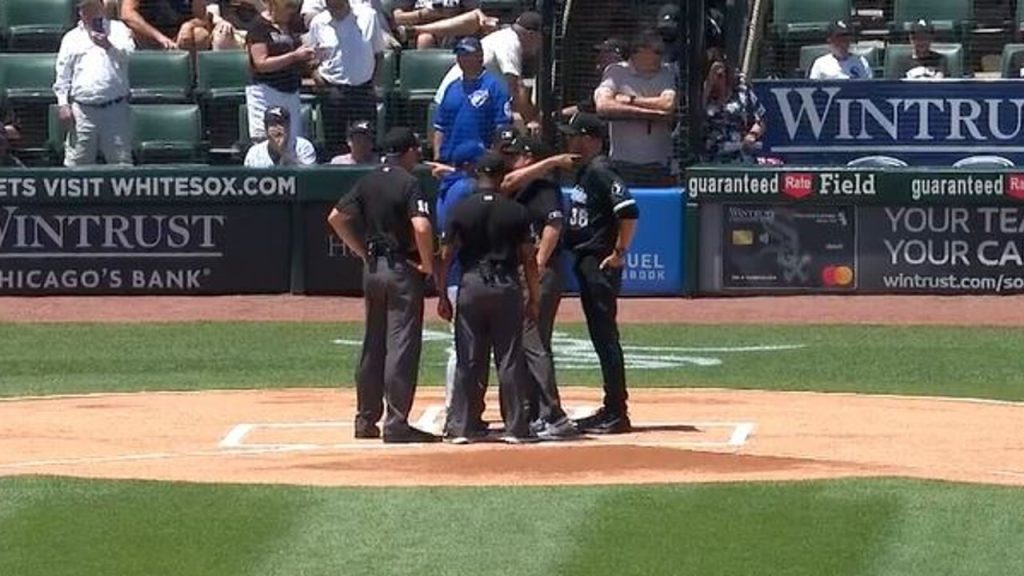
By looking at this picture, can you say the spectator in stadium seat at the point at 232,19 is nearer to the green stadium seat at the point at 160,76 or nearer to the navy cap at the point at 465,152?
the green stadium seat at the point at 160,76

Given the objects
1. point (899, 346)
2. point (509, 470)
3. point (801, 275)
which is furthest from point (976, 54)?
point (509, 470)

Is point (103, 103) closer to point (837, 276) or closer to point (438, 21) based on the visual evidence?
point (438, 21)

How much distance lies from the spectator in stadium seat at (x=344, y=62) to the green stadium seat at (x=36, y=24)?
9.87 ft

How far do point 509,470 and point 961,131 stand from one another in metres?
11.0

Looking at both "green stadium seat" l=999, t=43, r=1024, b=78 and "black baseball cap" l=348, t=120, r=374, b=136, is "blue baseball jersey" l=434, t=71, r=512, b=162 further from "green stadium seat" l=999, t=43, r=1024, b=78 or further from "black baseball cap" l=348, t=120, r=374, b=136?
"green stadium seat" l=999, t=43, r=1024, b=78

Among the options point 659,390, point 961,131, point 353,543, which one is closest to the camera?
point 353,543

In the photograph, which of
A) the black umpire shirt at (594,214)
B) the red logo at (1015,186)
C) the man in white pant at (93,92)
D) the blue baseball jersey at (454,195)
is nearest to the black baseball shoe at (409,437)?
the blue baseball jersey at (454,195)

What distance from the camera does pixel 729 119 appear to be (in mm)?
22453

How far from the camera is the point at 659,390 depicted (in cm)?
1678

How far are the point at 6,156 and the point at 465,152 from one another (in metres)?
7.05

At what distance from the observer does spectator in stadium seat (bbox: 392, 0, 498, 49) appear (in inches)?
921

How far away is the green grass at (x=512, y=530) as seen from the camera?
10.2 metres

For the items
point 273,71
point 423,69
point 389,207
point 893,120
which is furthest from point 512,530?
point 423,69

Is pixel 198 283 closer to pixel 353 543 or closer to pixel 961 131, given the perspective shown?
pixel 961 131
